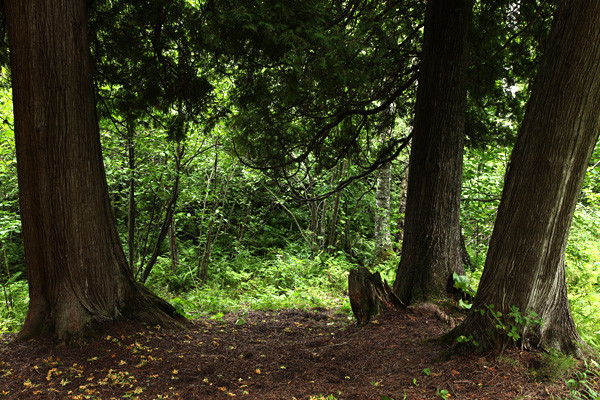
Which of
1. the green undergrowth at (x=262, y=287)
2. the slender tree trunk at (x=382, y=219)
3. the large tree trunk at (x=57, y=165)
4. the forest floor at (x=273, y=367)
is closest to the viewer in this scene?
the forest floor at (x=273, y=367)

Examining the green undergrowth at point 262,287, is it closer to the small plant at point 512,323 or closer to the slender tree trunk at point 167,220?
the slender tree trunk at point 167,220

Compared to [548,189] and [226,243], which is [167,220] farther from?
[548,189]

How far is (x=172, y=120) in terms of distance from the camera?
6.02m

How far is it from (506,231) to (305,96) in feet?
12.1

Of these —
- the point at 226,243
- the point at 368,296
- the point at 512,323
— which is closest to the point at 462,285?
the point at 368,296

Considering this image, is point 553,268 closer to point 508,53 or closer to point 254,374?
point 254,374

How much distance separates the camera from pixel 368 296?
4.65 meters

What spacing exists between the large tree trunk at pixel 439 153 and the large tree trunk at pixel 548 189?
1.63 meters

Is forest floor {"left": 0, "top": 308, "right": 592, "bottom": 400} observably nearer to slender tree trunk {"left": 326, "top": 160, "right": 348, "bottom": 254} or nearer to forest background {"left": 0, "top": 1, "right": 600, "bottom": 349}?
forest background {"left": 0, "top": 1, "right": 600, "bottom": 349}

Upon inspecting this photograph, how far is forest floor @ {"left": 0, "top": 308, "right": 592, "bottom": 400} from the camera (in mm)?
2715

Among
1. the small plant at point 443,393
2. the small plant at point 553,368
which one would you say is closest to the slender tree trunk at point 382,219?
the small plant at point 553,368

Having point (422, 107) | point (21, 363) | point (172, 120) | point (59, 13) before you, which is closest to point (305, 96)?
point (422, 107)

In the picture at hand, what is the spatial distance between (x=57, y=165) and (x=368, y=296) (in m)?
3.74

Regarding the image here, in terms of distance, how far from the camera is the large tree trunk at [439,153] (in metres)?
4.50
